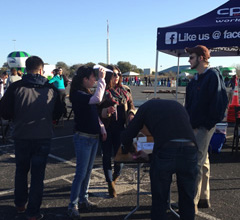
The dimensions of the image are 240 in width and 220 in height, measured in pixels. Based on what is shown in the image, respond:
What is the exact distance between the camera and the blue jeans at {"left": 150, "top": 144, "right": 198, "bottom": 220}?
2092 mm

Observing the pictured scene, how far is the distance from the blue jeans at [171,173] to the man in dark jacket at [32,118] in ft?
4.59

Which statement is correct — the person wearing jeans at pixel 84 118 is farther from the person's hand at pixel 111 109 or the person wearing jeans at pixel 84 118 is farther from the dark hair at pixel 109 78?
the dark hair at pixel 109 78

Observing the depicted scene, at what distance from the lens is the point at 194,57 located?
3.07 meters

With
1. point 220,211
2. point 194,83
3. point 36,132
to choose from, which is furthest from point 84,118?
point 220,211

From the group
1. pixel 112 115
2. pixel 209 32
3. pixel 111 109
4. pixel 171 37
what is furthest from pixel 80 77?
pixel 209 32

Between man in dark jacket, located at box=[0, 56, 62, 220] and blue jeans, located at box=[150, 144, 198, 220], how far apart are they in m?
1.40

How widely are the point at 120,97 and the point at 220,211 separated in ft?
6.49

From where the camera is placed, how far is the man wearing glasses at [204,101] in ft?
9.57

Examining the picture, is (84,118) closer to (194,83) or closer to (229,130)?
(194,83)

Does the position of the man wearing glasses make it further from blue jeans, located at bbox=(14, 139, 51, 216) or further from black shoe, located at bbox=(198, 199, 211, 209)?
blue jeans, located at bbox=(14, 139, 51, 216)

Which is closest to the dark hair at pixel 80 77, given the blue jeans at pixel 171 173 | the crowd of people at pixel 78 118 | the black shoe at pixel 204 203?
the crowd of people at pixel 78 118

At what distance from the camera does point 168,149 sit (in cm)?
208

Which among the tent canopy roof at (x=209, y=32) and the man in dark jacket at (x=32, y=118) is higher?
the tent canopy roof at (x=209, y=32)

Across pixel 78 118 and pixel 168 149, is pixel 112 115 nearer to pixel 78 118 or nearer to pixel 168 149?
pixel 78 118
